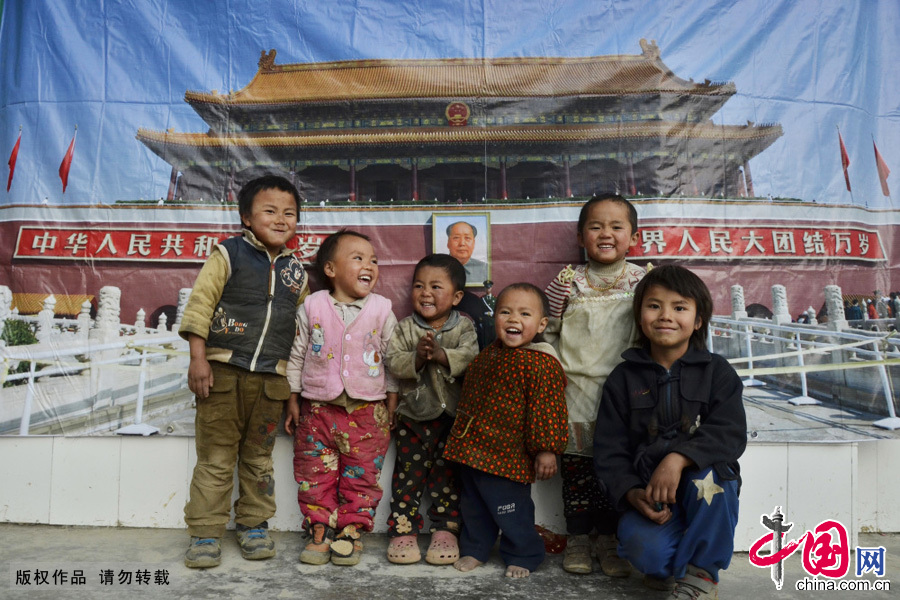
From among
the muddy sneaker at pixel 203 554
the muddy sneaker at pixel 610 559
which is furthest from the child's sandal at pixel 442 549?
the muddy sneaker at pixel 203 554

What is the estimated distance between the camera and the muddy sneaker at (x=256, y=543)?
2543mm

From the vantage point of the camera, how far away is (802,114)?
120 inches

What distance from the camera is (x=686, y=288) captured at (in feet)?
7.54

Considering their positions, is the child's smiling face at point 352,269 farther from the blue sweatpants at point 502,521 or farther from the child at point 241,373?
the blue sweatpants at point 502,521

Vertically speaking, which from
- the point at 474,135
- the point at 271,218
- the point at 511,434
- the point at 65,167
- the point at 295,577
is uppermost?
the point at 474,135

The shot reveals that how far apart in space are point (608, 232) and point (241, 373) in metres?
1.70

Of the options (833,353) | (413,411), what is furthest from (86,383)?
(833,353)

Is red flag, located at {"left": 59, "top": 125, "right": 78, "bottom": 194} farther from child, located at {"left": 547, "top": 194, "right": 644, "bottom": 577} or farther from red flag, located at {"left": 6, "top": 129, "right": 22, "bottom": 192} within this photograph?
child, located at {"left": 547, "top": 194, "right": 644, "bottom": 577}

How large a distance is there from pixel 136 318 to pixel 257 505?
1.15 meters

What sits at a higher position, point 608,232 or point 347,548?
point 608,232

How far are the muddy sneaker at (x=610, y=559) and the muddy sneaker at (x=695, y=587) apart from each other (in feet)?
1.07

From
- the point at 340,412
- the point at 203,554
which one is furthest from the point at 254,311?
the point at 203,554

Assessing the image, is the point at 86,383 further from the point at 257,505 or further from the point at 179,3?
the point at 179,3

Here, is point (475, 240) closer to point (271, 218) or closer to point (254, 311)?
point (271, 218)
